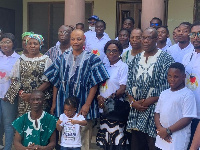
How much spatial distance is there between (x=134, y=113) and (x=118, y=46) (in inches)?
33.0

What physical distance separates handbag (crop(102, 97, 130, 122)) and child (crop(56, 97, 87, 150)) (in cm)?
30

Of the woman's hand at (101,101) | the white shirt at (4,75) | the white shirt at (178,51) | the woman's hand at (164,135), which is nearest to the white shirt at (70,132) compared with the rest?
the woman's hand at (101,101)

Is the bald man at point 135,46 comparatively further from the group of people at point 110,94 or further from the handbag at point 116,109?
the handbag at point 116,109

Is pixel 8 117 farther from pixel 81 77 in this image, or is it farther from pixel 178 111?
pixel 178 111

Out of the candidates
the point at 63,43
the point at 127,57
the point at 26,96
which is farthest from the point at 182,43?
the point at 26,96

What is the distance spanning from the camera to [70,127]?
371 cm

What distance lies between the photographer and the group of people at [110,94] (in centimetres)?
327

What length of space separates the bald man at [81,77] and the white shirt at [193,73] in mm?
920

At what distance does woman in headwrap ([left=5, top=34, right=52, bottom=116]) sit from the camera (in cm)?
401

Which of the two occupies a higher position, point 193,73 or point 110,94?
point 193,73

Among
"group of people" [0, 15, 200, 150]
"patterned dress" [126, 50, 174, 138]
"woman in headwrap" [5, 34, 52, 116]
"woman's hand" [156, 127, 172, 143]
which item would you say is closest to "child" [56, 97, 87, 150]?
"group of people" [0, 15, 200, 150]

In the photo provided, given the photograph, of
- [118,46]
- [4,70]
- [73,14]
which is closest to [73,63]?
[118,46]

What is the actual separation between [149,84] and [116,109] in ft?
1.73

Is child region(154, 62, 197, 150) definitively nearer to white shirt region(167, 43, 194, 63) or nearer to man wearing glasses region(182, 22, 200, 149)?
man wearing glasses region(182, 22, 200, 149)
